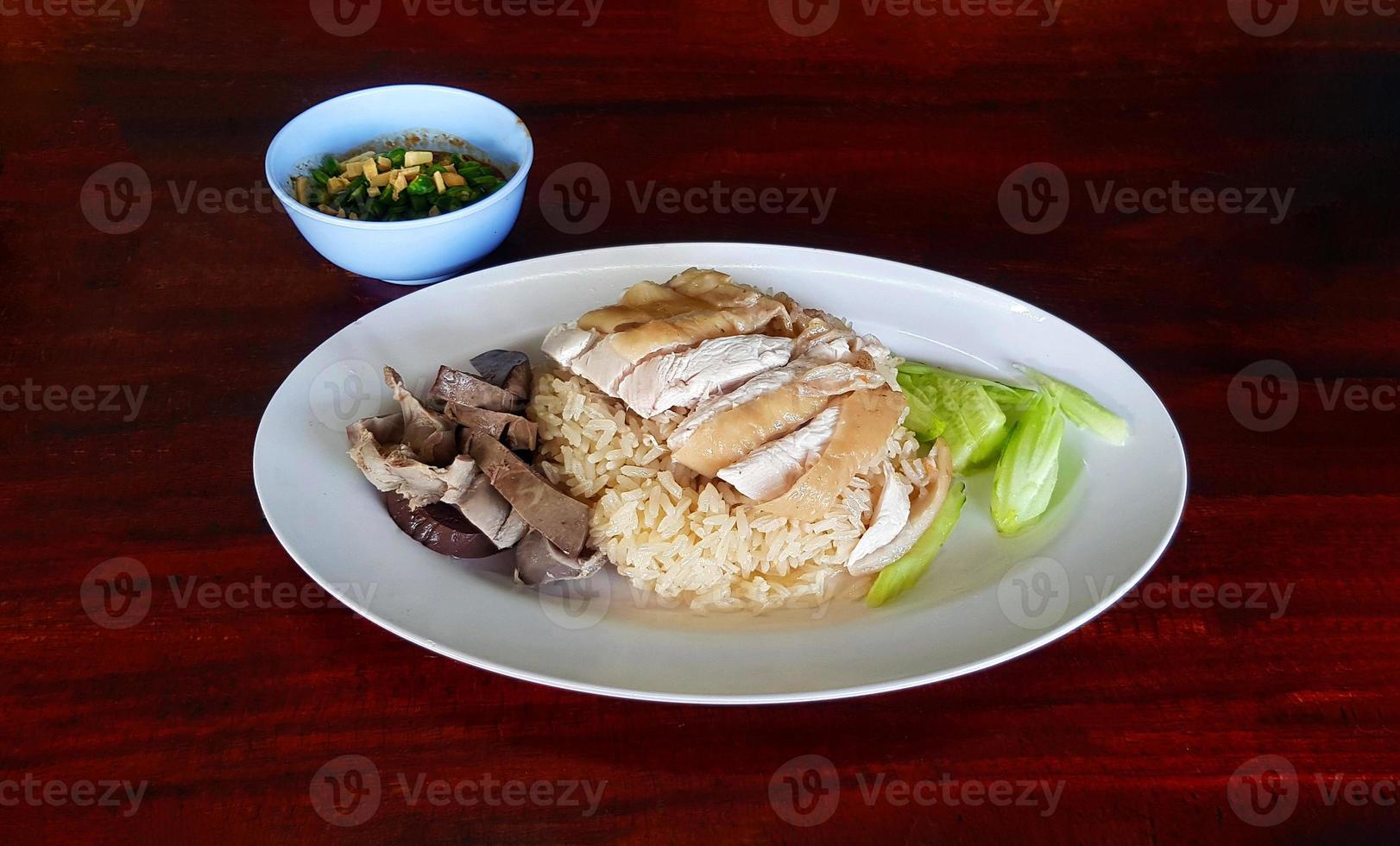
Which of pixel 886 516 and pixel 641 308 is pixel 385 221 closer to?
pixel 641 308

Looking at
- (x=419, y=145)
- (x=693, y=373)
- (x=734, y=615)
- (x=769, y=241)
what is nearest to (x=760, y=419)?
(x=693, y=373)

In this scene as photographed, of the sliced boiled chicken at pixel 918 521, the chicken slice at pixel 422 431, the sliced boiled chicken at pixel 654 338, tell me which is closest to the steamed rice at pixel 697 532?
the sliced boiled chicken at pixel 918 521

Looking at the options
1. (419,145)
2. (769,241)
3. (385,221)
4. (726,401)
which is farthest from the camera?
(769,241)

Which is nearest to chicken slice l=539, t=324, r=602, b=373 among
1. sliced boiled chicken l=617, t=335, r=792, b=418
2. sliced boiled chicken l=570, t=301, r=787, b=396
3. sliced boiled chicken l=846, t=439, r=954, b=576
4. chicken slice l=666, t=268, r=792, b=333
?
sliced boiled chicken l=570, t=301, r=787, b=396

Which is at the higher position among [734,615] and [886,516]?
[886,516]

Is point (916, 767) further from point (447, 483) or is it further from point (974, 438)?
point (447, 483)

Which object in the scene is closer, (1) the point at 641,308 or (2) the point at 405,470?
(2) the point at 405,470

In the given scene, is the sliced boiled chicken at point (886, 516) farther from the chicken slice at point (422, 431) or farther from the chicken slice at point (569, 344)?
the chicken slice at point (422, 431)

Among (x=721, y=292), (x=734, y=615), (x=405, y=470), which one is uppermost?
(x=721, y=292)
